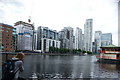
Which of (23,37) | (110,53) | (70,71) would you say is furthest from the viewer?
(23,37)

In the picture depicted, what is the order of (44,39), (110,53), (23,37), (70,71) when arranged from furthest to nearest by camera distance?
(44,39) < (23,37) < (110,53) < (70,71)

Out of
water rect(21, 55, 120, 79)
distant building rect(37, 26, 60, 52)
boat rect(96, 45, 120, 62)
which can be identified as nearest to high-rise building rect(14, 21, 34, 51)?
distant building rect(37, 26, 60, 52)

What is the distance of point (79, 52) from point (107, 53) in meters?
133

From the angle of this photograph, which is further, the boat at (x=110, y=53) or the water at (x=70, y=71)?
the boat at (x=110, y=53)

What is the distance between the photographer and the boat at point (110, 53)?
40.0 meters

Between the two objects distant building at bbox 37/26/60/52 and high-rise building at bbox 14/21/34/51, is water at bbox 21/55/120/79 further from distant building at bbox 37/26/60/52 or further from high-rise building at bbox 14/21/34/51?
distant building at bbox 37/26/60/52

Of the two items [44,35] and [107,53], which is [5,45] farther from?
[107,53]

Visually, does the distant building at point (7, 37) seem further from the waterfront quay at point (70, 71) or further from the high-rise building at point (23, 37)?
the waterfront quay at point (70, 71)

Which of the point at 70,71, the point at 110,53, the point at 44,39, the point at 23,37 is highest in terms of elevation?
the point at 23,37

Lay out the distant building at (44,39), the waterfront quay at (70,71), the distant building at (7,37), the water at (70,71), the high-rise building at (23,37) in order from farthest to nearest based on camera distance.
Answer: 1. the distant building at (44,39)
2. the high-rise building at (23,37)
3. the distant building at (7,37)
4. the water at (70,71)
5. the waterfront quay at (70,71)

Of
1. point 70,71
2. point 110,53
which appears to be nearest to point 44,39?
point 110,53

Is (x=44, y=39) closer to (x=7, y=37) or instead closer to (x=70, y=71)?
(x=7, y=37)

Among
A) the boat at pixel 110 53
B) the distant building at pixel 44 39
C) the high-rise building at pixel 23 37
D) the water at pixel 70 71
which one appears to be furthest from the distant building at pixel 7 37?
the boat at pixel 110 53

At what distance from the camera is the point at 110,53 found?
4147cm
